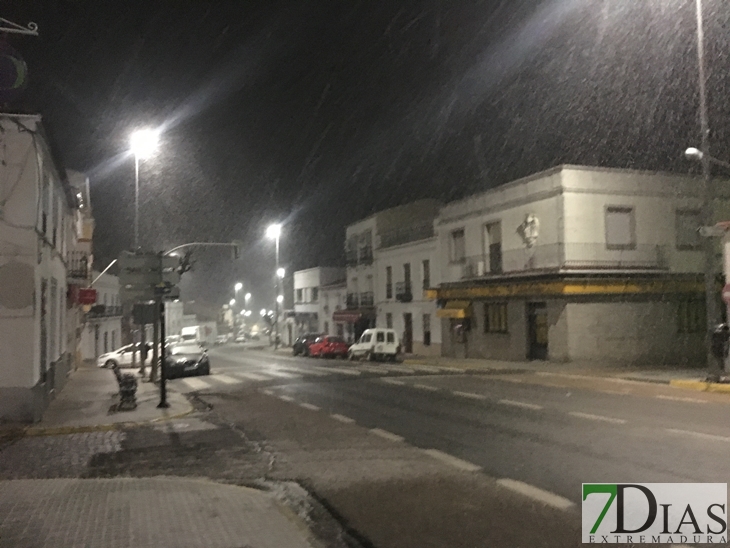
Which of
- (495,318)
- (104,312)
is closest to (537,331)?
(495,318)

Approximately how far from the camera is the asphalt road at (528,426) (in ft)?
26.0

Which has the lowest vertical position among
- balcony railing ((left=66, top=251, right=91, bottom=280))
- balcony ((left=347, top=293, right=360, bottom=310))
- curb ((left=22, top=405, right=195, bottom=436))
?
curb ((left=22, top=405, right=195, bottom=436))

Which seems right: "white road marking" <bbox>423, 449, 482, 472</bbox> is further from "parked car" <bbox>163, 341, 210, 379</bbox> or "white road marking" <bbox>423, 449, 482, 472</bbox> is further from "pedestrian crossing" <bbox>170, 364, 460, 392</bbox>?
"parked car" <bbox>163, 341, 210, 379</bbox>

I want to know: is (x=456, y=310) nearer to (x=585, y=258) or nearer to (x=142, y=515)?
(x=585, y=258)

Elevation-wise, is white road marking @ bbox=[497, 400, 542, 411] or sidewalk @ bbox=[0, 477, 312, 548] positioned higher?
sidewalk @ bbox=[0, 477, 312, 548]

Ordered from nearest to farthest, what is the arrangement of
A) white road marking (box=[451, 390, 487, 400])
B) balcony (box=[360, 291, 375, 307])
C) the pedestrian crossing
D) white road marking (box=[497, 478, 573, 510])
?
1. white road marking (box=[497, 478, 573, 510])
2. white road marking (box=[451, 390, 487, 400])
3. the pedestrian crossing
4. balcony (box=[360, 291, 375, 307])

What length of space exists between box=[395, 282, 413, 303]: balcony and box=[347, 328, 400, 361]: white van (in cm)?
612

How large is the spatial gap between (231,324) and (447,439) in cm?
10730

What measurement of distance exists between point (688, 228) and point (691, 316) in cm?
400

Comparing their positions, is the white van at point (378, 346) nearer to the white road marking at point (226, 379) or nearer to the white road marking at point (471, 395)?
the white road marking at point (226, 379)

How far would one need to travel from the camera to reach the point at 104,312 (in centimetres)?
4684

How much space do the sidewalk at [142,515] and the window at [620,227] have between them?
966 inches

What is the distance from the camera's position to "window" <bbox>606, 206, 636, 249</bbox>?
2892 centimetres

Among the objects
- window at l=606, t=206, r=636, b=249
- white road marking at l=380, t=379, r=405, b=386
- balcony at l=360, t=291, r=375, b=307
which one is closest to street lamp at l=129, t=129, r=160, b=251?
white road marking at l=380, t=379, r=405, b=386
